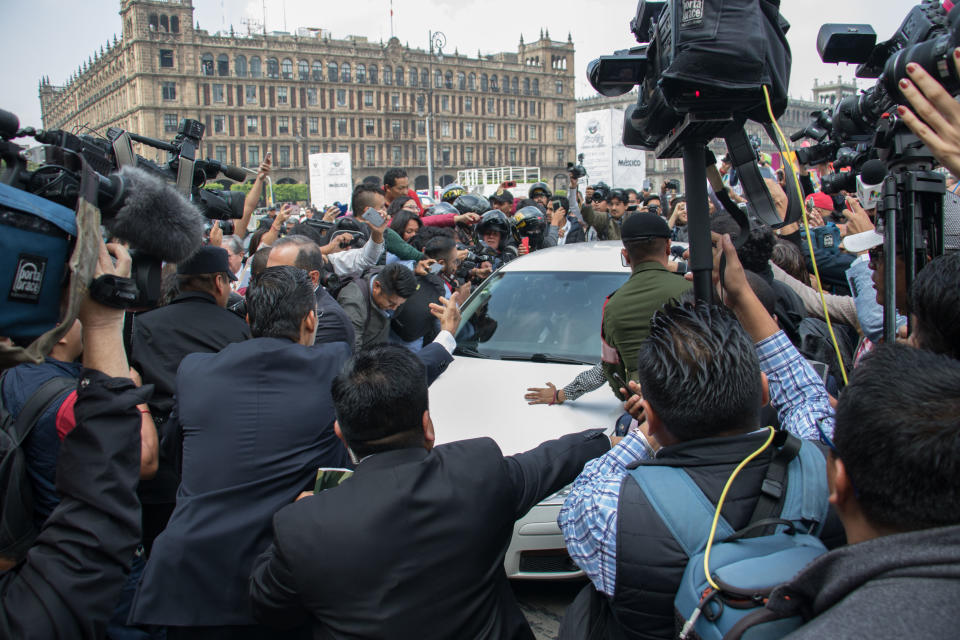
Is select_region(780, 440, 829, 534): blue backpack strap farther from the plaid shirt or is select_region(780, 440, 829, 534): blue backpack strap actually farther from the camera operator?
the camera operator

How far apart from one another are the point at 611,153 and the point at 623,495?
1729 cm

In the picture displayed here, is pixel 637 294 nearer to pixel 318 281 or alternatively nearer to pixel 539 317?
pixel 539 317

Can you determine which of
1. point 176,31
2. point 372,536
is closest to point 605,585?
point 372,536

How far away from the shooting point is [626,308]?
2984 mm

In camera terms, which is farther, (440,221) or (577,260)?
(440,221)

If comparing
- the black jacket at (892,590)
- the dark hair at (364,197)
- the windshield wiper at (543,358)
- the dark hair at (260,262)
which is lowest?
the windshield wiper at (543,358)

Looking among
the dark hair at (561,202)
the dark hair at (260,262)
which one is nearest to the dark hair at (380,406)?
the dark hair at (260,262)

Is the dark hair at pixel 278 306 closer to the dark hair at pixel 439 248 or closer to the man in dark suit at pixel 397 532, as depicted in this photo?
the man in dark suit at pixel 397 532

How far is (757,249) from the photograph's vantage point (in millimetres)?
3730

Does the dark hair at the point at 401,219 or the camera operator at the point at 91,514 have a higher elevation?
the dark hair at the point at 401,219

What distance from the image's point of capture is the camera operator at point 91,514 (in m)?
1.47

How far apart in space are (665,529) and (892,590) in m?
0.61

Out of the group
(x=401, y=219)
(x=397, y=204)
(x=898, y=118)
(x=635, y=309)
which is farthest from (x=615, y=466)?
(x=397, y=204)

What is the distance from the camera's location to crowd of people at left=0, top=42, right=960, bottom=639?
1076mm
